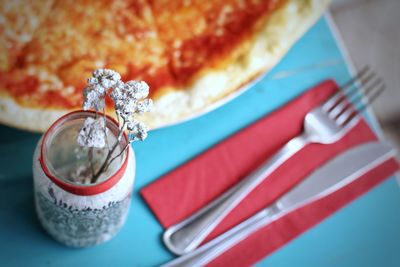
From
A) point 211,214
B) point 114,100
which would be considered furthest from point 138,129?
point 211,214

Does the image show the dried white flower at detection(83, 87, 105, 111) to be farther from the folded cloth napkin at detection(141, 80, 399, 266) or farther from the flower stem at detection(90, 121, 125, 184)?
the folded cloth napkin at detection(141, 80, 399, 266)

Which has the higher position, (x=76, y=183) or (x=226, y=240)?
(x=76, y=183)

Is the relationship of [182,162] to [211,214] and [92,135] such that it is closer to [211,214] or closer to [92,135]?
[211,214]

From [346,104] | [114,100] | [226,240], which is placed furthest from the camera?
[346,104]

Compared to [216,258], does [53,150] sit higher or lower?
higher

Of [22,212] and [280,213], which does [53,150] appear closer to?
[22,212]

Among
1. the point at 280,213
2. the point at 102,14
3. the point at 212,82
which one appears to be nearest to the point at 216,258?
the point at 280,213

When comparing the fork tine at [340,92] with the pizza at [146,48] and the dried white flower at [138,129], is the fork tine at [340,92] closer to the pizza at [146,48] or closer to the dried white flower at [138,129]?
the pizza at [146,48]
